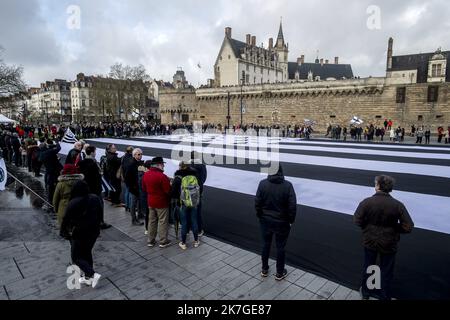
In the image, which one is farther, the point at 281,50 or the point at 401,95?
the point at 281,50

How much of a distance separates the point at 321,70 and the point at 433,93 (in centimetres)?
4393

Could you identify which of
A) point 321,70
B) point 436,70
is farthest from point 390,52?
point 321,70

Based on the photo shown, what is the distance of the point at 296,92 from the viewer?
3869cm

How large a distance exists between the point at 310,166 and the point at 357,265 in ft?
27.4

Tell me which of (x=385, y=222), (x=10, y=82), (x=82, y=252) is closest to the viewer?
(x=385, y=222)

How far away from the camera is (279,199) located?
146 inches

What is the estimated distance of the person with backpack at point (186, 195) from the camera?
15.5 feet

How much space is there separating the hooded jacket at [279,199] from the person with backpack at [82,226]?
2.17 m

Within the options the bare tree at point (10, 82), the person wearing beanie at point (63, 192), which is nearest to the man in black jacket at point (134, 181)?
the person wearing beanie at point (63, 192)

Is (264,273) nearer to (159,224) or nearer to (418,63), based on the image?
(159,224)

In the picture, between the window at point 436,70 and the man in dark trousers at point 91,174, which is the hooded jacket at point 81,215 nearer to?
the man in dark trousers at point 91,174

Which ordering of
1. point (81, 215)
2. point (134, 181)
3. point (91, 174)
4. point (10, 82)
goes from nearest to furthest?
point (81, 215) < point (91, 174) < point (134, 181) < point (10, 82)

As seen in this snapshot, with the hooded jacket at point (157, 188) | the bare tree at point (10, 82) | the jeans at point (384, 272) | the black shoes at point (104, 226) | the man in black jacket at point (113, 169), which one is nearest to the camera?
the jeans at point (384, 272)

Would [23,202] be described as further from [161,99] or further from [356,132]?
[161,99]
